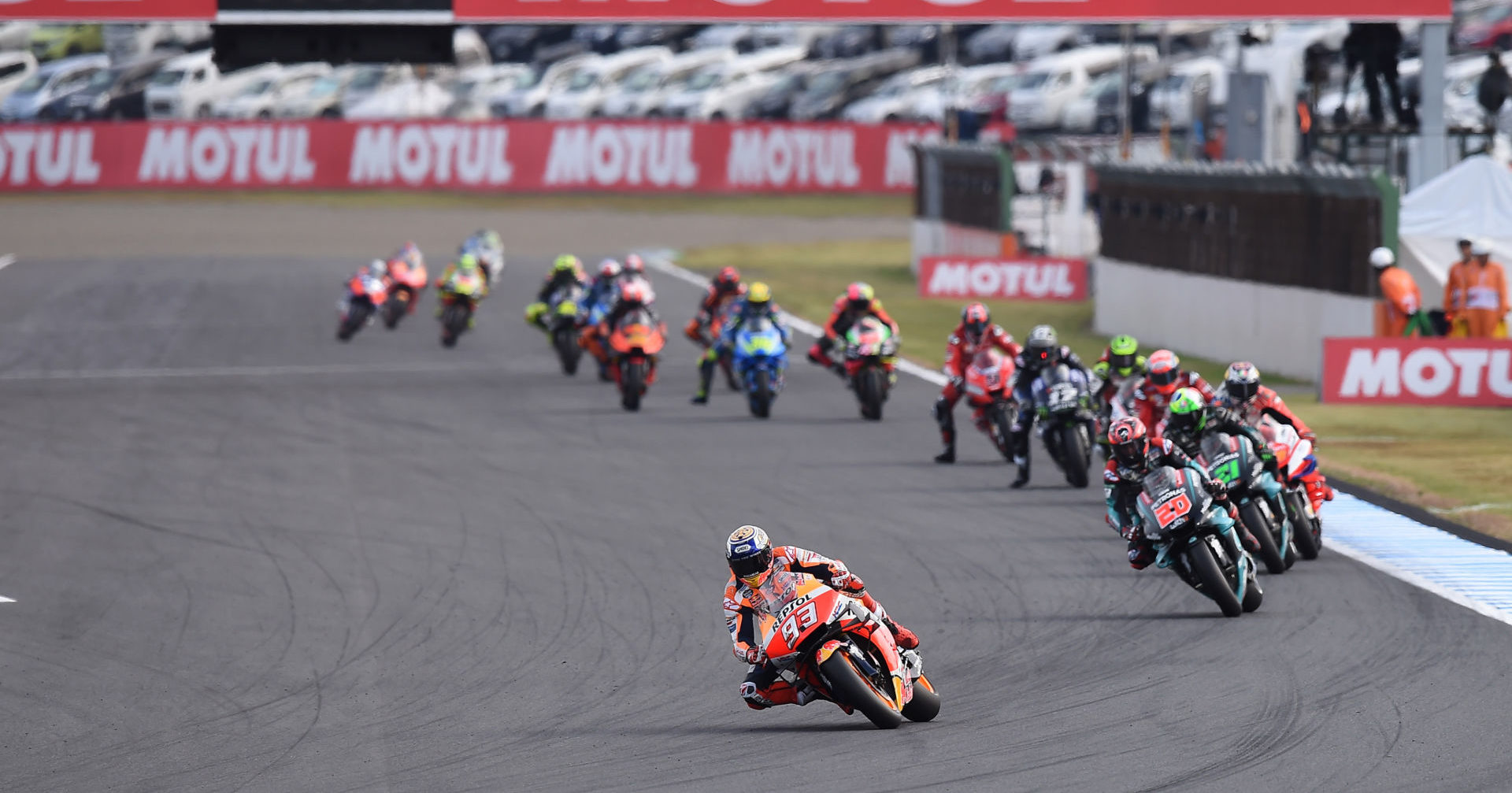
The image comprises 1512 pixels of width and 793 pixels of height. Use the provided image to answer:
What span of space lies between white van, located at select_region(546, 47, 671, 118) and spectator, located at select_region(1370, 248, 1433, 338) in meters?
38.2

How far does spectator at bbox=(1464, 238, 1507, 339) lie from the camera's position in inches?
917

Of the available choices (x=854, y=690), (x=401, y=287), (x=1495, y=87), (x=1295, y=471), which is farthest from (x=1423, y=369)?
(x=401, y=287)

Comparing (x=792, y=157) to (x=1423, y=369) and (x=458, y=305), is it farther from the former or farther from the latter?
(x=1423, y=369)

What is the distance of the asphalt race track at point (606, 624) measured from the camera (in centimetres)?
971

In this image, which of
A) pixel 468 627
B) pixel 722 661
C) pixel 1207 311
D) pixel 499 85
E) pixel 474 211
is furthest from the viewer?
pixel 499 85

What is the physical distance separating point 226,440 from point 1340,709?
13.7 meters

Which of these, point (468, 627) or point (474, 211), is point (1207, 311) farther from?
point (474, 211)

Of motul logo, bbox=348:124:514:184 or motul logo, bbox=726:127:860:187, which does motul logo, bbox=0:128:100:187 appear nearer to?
motul logo, bbox=348:124:514:184

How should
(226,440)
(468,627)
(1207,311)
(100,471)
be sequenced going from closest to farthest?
(468,627) → (100,471) → (226,440) → (1207,311)

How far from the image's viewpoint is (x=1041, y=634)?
40.5 ft

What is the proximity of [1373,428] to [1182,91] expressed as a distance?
29614 mm

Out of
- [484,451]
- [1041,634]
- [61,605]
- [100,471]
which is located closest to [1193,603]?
[1041,634]

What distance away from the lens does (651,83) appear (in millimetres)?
60719

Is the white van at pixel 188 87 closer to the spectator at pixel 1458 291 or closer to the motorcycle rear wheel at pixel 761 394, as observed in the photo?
the motorcycle rear wheel at pixel 761 394
